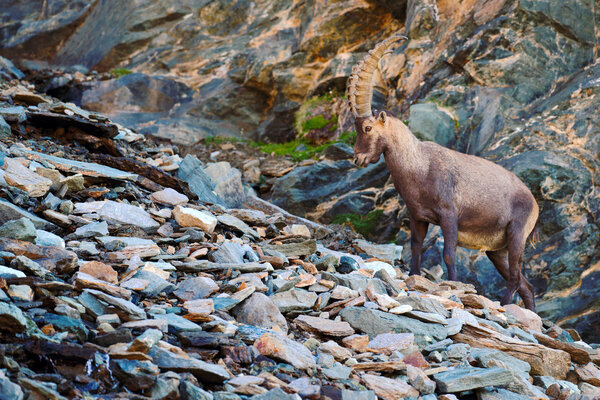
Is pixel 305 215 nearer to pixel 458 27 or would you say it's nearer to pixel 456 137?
pixel 456 137

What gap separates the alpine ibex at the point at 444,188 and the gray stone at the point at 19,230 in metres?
4.48

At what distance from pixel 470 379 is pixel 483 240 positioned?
4.54 m

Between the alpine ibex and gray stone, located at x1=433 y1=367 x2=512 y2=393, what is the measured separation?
348 cm

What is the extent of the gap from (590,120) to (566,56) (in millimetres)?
2104

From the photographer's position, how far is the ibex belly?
8672mm

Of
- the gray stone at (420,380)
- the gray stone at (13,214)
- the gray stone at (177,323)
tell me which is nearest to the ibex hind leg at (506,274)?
the gray stone at (420,380)

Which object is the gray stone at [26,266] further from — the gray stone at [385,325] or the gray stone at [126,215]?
the gray stone at [385,325]

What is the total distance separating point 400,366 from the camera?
4.54 meters

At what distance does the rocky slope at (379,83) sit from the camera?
10.0 metres

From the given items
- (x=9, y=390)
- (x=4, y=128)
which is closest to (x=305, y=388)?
(x=9, y=390)

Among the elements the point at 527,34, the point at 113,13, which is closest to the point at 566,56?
the point at 527,34

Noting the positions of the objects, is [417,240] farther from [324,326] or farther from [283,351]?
[283,351]

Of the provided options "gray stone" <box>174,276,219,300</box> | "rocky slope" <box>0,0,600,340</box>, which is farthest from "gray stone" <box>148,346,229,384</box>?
"rocky slope" <box>0,0,600,340</box>

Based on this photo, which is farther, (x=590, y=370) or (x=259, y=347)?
(x=590, y=370)
